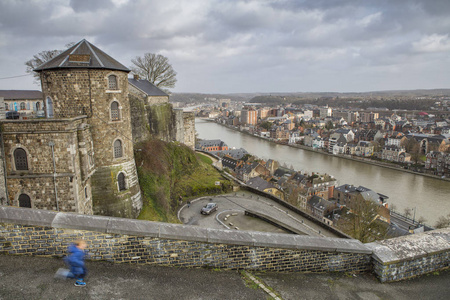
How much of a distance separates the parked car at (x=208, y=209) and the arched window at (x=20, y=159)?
7.86 meters

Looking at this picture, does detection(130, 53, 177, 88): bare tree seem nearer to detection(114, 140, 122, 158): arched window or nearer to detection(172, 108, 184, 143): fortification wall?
detection(172, 108, 184, 143): fortification wall

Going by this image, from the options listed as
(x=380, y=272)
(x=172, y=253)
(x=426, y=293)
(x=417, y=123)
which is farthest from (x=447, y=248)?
(x=417, y=123)

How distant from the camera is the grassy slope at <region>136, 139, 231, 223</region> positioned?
12.7m

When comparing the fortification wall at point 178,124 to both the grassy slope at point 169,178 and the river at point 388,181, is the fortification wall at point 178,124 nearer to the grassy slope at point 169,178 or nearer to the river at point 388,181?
the grassy slope at point 169,178

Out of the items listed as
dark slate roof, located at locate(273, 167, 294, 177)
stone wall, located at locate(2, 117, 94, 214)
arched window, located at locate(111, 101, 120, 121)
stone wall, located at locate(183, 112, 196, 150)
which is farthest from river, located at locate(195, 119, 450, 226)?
stone wall, located at locate(2, 117, 94, 214)

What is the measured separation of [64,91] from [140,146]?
18.7ft

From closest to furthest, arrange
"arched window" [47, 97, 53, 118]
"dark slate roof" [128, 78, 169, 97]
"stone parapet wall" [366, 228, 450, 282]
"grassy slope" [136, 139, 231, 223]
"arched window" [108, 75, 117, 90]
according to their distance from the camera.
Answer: "stone parapet wall" [366, 228, 450, 282] < "arched window" [47, 97, 53, 118] < "arched window" [108, 75, 117, 90] < "grassy slope" [136, 139, 231, 223] < "dark slate roof" [128, 78, 169, 97]

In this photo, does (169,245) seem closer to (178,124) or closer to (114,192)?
(114,192)

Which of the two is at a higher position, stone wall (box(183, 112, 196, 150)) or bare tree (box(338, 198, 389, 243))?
stone wall (box(183, 112, 196, 150))

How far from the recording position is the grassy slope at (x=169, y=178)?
41.8ft

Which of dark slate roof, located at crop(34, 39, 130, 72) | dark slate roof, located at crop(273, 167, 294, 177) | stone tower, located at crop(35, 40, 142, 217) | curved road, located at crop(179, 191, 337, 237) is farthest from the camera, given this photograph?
dark slate roof, located at crop(273, 167, 294, 177)

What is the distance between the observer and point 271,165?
45.4 meters

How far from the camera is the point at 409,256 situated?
3.93 m

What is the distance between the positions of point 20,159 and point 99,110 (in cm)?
275
